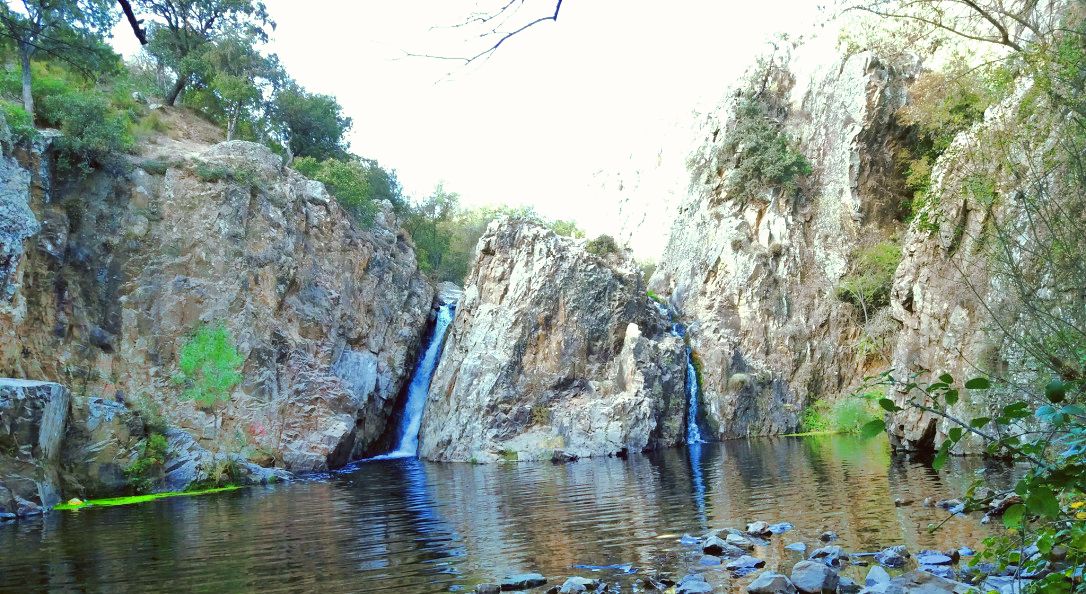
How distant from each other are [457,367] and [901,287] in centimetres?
2134

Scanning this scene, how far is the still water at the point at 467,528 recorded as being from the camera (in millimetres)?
10370

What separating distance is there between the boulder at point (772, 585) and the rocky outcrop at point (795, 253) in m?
33.0

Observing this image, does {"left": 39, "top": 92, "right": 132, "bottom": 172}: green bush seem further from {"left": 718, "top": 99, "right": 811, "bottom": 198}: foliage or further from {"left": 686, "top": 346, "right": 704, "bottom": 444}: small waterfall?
{"left": 718, "top": 99, "right": 811, "bottom": 198}: foliage

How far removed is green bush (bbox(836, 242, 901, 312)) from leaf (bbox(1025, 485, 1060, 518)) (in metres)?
42.3

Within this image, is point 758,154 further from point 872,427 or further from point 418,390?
point 872,427

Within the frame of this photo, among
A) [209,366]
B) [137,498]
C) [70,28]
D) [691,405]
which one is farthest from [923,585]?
[691,405]

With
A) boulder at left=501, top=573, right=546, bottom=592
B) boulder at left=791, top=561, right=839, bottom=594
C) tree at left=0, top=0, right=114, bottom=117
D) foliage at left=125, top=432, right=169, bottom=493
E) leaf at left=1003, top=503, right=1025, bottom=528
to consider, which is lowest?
boulder at left=501, top=573, right=546, bottom=592

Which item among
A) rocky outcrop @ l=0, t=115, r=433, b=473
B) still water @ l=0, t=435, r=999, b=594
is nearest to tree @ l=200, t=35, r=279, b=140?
rocky outcrop @ l=0, t=115, r=433, b=473

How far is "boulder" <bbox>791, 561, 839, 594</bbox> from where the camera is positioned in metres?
7.75

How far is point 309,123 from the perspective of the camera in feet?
163

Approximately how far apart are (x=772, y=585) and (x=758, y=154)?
44498 mm

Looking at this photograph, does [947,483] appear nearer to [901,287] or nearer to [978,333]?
[978,333]

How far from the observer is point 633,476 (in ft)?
74.4

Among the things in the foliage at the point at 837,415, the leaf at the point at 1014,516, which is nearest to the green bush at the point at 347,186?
the foliage at the point at 837,415
